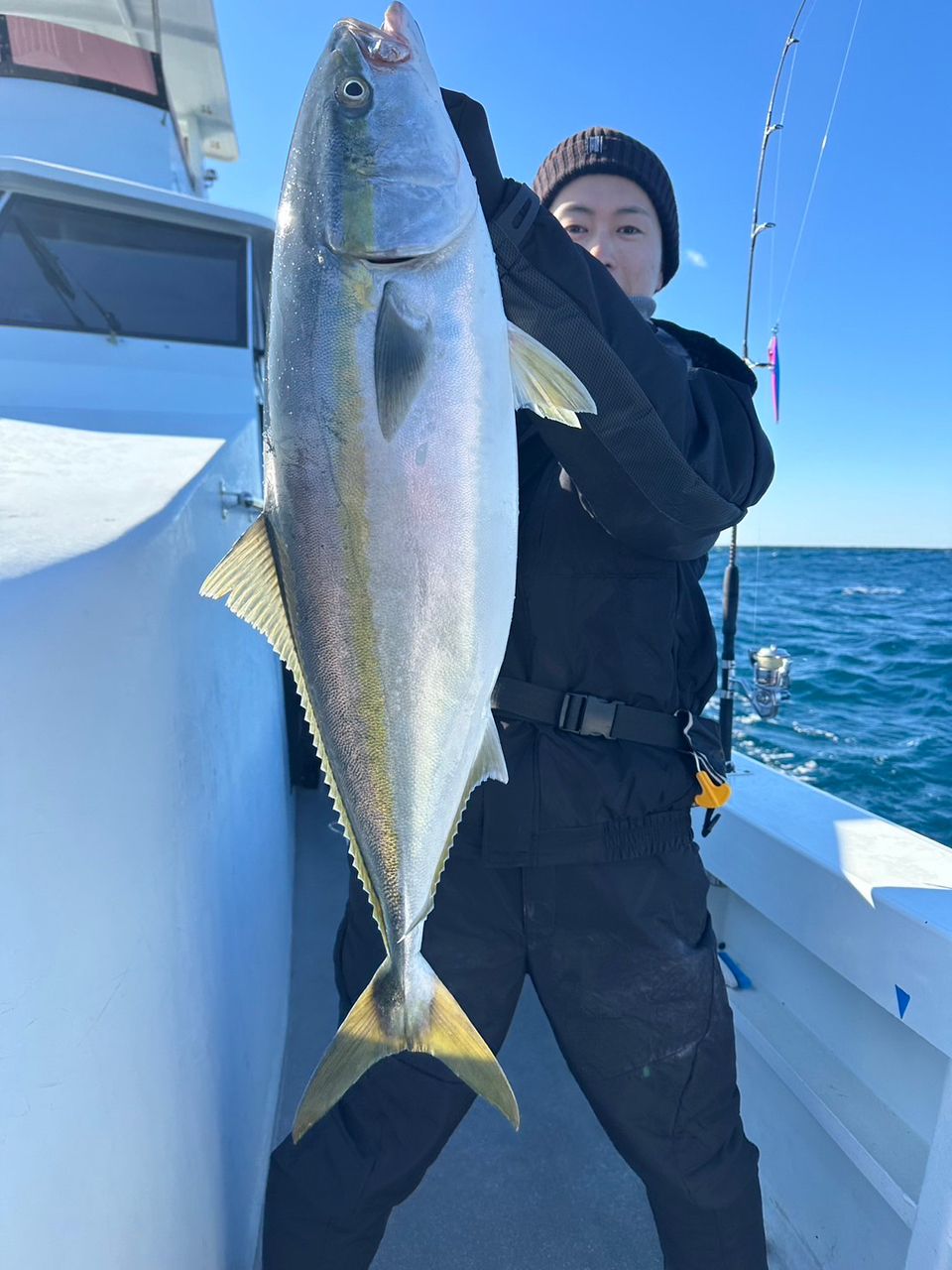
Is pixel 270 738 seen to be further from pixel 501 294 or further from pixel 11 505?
pixel 501 294

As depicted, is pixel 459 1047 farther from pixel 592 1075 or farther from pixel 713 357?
pixel 713 357

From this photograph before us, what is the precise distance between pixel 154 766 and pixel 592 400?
2.83ft

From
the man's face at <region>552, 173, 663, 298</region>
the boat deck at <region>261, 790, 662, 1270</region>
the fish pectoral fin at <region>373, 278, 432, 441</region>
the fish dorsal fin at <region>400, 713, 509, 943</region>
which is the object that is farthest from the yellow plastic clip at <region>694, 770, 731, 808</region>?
the boat deck at <region>261, 790, 662, 1270</region>

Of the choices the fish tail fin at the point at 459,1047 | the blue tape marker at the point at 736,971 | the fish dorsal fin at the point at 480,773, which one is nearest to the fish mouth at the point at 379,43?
the fish dorsal fin at the point at 480,773

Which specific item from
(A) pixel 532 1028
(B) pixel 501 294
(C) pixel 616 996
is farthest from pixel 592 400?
(A) pixel 532 1028

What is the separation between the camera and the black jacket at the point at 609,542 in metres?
1.25

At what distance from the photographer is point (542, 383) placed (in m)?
1.20

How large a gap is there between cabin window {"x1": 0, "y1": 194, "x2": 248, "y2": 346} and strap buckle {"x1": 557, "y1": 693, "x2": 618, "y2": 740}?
2.95 meters

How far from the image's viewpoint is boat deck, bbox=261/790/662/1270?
198 centimetres

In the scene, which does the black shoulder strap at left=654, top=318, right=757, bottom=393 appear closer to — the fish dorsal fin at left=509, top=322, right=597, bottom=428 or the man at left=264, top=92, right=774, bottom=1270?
the man at left=264, top=92, right=774, bottom=1270

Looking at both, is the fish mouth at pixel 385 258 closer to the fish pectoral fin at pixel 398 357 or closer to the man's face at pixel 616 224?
the fish pectoral fin at pixel 398 357

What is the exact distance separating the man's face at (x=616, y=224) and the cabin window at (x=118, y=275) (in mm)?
2430

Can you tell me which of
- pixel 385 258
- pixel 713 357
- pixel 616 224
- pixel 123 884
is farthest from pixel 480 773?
pixel 616 224

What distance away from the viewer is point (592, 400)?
1209 mm
